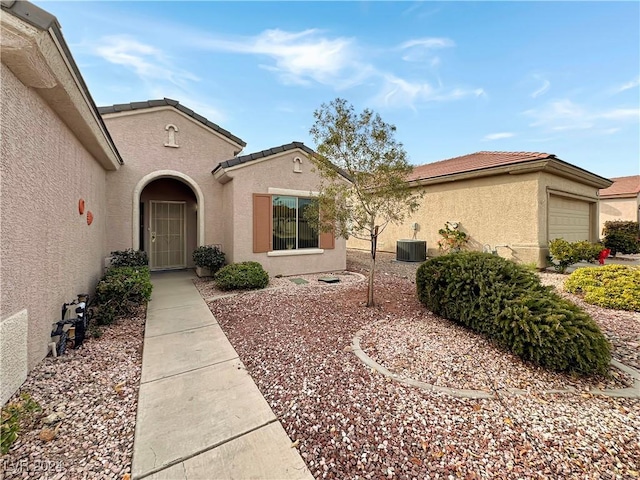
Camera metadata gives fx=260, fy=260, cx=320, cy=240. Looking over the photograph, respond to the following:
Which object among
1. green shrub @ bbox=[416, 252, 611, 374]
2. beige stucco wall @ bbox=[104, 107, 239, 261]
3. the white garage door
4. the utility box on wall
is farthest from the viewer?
the utility box on wall

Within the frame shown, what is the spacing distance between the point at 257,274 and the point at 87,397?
490 cm

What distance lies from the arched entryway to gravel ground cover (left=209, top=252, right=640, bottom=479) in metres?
7.71

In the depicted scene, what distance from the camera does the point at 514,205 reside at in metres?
10.9

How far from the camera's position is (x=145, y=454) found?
7.22 ft

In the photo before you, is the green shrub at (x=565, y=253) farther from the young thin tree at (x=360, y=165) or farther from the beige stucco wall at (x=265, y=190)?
the beige stucco wall at (x=265, y=190)

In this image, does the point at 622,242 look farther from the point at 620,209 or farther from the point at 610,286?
the point at 610,286

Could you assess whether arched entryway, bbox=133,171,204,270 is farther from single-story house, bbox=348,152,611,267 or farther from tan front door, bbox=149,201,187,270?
single-story house, bbox=348,152,611,267

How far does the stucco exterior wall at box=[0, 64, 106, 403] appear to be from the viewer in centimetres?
281

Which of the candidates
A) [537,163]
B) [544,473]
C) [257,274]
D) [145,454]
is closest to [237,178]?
[257,274]

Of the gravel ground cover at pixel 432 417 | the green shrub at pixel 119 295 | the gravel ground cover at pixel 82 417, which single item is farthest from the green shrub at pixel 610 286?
the green shrub at pixel 119 295

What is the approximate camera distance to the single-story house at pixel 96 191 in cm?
286

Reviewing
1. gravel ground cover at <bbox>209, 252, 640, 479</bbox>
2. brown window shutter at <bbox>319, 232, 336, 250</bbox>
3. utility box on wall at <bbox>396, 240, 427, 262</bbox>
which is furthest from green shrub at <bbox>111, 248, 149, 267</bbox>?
utility box on wall at <bbox>396, 240, 427, 262</bbox>

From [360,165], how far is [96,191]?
6894mm

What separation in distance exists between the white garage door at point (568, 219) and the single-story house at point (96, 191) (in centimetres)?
953
